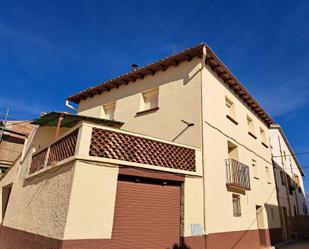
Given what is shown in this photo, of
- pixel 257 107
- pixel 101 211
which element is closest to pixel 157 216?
pixel 101 211

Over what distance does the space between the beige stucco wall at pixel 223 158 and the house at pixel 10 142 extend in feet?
46.2

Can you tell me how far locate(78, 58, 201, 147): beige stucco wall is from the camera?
864cm

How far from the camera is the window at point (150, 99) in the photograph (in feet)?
34.1

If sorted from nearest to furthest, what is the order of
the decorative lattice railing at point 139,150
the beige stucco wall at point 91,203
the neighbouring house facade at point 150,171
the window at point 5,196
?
the beige stucco wall at point 91,203 < the neighbouring house facade at point 150,171 < the decorative lattice railing at point 139,150 < the window at point 5,196

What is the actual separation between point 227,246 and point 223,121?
470 cm

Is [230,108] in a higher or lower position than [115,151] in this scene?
higher

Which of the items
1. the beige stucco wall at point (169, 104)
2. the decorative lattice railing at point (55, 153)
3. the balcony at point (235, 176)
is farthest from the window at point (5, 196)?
the balcony at point (235, 176)

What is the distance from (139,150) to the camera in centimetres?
680

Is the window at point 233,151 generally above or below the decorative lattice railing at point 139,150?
above

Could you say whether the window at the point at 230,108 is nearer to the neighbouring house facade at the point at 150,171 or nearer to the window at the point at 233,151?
the neighbouring house facade at the point at 150,171

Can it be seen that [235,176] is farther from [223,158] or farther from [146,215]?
[146,215]

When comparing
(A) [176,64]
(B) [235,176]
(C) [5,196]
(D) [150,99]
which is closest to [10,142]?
(C) [5,196]

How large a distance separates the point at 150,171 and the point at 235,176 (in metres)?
4.08

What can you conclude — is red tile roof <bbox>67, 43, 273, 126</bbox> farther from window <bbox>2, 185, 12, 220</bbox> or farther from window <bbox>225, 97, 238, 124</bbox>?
window <bbox>2, 185, 12, 220</bbox>
